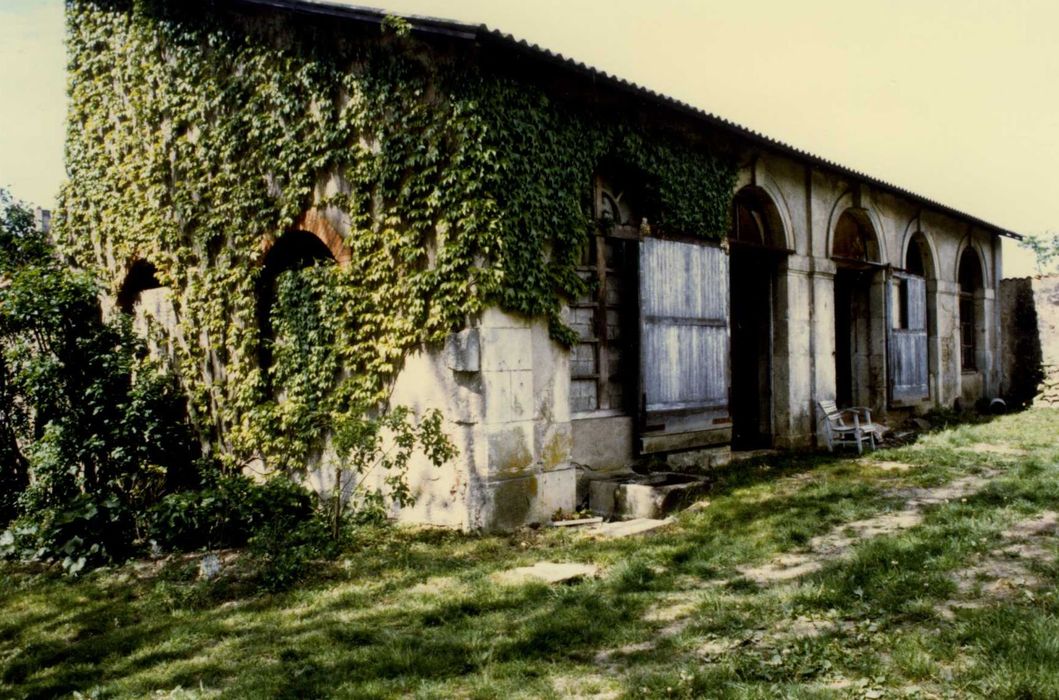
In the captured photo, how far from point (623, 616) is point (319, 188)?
5.43 metres

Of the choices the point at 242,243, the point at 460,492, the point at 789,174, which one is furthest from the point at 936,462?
the point at 242,243

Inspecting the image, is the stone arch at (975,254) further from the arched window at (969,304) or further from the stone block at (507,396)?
the stone block at (507,396)

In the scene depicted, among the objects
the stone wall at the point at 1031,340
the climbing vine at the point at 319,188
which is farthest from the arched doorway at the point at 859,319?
the stone wall at the point at 1031,340

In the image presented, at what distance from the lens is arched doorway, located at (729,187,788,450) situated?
35.0ft

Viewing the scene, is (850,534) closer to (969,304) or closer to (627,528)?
(627,528)

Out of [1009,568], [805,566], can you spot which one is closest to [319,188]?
[805,566]

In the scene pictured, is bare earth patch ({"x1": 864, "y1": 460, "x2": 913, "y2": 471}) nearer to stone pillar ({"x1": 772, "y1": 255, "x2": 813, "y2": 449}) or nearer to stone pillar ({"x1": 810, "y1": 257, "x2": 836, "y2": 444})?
stone pillar ({"x1": 772, "y1": 255, "x2": 813, "y2": 449})

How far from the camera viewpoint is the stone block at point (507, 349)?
675cm

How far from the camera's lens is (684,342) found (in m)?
8.84

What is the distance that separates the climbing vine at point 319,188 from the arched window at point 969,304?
33.2 feet

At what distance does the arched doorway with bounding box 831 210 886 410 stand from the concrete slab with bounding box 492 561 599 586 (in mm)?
8622

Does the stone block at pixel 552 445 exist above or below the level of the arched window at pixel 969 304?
below

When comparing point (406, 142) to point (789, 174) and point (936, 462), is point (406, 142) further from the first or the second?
point (936, 462)

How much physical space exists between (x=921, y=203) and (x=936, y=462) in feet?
20.0
